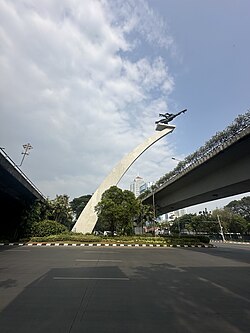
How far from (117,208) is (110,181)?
499 centimetres

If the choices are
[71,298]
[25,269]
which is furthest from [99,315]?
[25,269]

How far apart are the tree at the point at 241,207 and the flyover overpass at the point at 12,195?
62.5 m

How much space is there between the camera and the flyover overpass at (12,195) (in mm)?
19703

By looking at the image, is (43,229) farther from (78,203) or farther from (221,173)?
(78,203)

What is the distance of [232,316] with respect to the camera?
520 cm

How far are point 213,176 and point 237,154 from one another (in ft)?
15.4

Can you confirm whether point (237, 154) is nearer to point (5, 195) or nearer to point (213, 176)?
point (213, 176)

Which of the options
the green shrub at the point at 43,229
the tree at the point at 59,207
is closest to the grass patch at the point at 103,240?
the green shrub at the point at 43,229

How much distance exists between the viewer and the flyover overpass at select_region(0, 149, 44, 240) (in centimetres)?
1970

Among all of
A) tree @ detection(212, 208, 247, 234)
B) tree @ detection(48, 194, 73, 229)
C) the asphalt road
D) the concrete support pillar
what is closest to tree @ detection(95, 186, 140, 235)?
the concrete support pillar

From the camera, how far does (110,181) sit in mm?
37312

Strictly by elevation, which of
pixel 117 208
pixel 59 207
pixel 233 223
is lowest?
pixel 117 208

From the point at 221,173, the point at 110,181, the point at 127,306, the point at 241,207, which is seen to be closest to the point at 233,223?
the point at 241,207

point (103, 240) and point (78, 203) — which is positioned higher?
point (78, 203)
